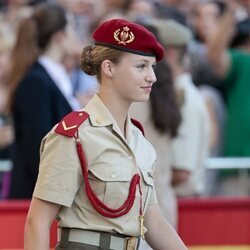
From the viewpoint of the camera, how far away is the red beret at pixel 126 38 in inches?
183

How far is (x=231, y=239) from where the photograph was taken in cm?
775

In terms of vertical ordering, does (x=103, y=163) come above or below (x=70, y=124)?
below

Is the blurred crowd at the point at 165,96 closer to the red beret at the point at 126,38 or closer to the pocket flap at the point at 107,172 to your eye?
the red beret at the point at 126,38

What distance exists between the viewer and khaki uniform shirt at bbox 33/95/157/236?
4.51 meters

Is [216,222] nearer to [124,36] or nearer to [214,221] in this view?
[214,221]

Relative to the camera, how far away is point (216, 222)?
7777 millimetres

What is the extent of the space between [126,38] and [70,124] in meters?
0.43

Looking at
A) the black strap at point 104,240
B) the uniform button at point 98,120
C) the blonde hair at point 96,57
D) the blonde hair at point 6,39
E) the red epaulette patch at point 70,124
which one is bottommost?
the black strap at point 104,240

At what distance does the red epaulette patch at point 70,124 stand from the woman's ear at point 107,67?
0.65ft

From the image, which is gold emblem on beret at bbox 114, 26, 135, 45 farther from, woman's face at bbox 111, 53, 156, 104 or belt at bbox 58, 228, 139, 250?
belt at bbox 58, 228, 139, 250

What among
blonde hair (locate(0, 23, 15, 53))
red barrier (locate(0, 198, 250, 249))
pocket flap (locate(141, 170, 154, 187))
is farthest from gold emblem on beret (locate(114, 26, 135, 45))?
blonde hair (locate(0, 23, 15, 53))

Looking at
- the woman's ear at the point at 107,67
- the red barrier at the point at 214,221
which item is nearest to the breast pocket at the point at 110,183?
the woman's ear at the point at 107,67

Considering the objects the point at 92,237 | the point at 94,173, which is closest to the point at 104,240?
the point at 92,237

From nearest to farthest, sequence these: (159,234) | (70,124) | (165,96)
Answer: (70,124) → (159,234) → (165,96)
